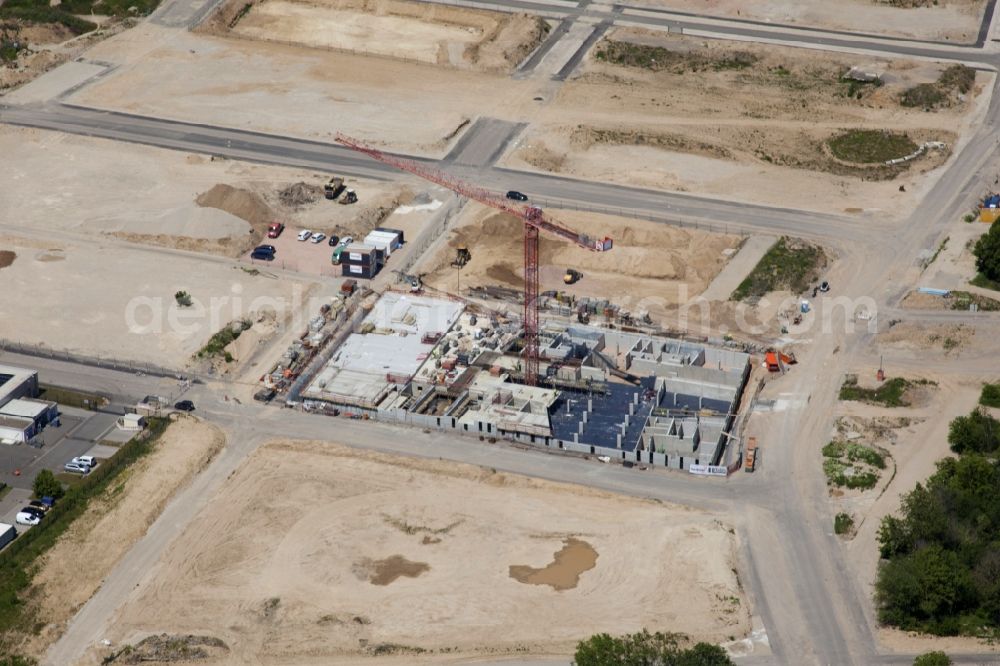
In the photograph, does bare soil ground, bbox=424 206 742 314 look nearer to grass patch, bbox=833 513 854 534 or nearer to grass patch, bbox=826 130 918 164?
grass patch, bbox=826 130 918 164

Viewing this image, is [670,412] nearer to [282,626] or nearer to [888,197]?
[282,626]

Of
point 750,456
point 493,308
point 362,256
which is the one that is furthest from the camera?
point 362,256

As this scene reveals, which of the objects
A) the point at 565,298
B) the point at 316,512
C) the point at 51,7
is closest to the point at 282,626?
the point at 316,512

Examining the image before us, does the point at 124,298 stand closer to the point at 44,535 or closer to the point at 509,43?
the point at 44,535

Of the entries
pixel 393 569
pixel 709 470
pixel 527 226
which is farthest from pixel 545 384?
pixel 393 569

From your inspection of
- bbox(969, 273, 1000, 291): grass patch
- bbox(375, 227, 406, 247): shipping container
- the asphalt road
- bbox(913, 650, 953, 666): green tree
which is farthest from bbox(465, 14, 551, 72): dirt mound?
bbox(913, 650, 953, 666): green tree
